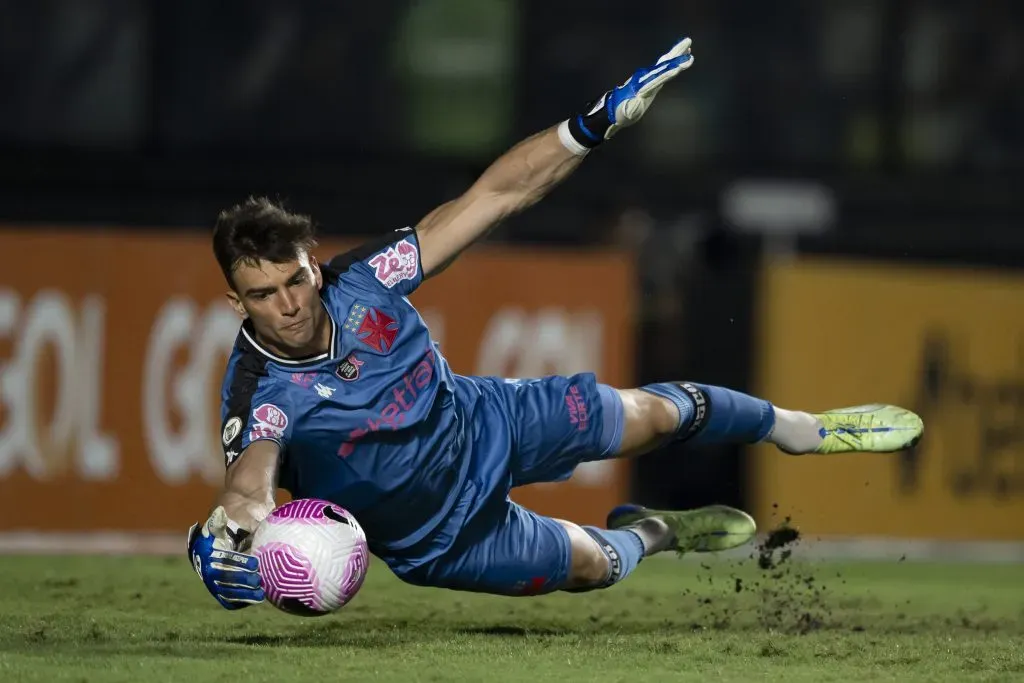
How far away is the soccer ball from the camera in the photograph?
21.8 feet

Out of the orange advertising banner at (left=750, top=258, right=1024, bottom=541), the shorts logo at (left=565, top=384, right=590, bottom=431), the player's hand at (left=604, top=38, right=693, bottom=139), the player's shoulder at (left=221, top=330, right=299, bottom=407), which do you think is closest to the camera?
the player's shoulder at (left=221, top=330, right=299, bottom=407)

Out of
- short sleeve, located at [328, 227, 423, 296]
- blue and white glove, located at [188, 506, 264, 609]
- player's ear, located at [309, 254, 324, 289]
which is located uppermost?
short sleeve, located at [328, 227, 423, 296]

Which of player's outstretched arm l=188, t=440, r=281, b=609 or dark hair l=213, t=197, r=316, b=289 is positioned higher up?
dark hair l=213, t=197, r=316, b=289

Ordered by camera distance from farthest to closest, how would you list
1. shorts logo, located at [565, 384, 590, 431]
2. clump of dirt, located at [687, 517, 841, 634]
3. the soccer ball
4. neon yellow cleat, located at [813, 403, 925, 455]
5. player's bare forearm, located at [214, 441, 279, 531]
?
clump of dirt, located at [687, 517, 841, 634] → neon yellow cleat, located at [813, 403, 925, 455] → shorts logo, located at [565, 384, 590, 431] → player's bare forearm, located at [214, 441, 279, 531] → the soccer ball

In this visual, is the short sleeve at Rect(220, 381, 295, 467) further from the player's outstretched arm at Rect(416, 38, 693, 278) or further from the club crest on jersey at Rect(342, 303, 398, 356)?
the player's outstretched arm at Rect(416, 38, 693, 278)

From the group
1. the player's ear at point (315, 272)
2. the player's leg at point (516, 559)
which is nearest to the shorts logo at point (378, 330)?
the player's ear at point (315, 272)

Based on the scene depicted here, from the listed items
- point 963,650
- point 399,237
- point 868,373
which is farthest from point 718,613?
point 868,373

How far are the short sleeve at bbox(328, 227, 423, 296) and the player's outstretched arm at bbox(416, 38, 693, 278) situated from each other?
0.05 m

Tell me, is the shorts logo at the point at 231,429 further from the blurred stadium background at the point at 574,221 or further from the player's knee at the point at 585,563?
the blurred stadium background at the point at 574,221

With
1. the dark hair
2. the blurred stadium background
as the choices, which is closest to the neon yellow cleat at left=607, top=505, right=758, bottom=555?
the dark hair

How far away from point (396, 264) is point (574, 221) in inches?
348

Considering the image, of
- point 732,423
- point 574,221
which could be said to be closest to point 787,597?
point 732,423

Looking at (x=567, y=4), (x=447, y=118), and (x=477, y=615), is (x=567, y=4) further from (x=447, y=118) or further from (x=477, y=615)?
(x=477, y=615)

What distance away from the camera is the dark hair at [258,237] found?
7094 mm
